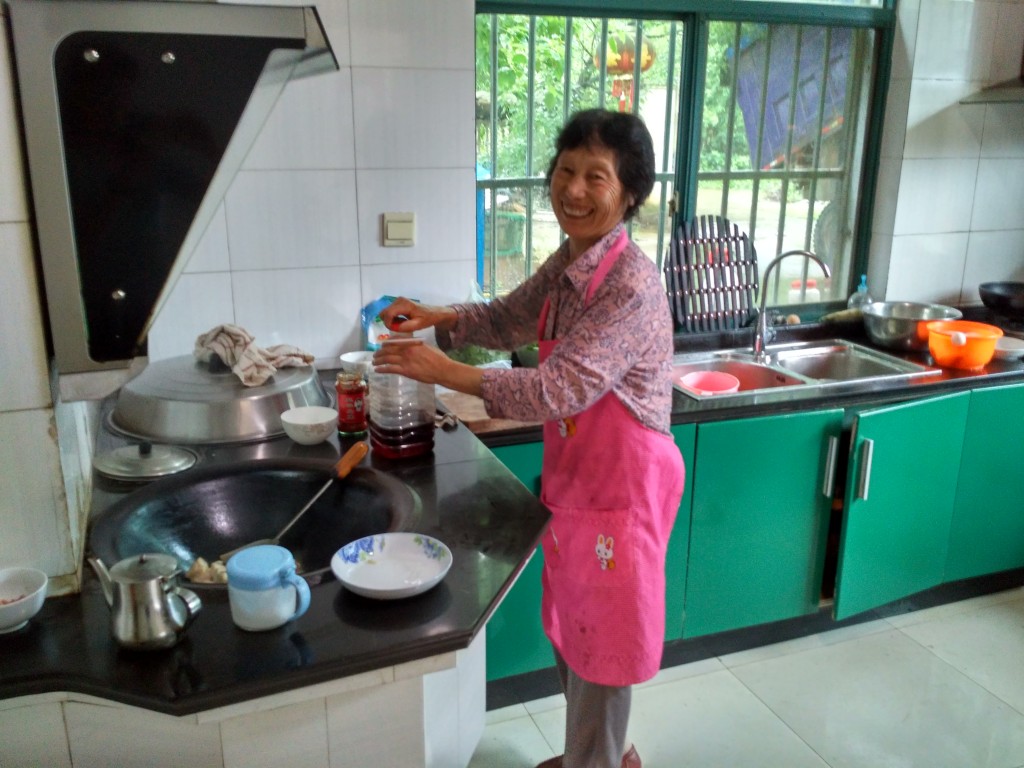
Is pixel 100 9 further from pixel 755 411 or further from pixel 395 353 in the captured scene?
pixel 755 411

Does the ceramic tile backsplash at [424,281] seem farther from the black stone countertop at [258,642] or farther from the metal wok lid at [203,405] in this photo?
the black stone countertop at [258,642]

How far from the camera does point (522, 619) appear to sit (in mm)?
1896

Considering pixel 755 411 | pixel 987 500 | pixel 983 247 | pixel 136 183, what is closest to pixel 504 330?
pixel 755 411

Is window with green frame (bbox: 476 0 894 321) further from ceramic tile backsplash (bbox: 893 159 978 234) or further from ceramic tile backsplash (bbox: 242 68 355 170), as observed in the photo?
ceramic tile backsplash (bbox: 242 68 355 170)

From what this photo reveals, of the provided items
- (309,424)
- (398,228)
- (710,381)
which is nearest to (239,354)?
(309,424)

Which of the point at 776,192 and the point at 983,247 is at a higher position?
the point at 776,192

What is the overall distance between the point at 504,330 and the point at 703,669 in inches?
43.5

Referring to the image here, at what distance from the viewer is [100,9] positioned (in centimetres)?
87

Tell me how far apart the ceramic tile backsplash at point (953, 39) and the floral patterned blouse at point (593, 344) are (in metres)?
1.65

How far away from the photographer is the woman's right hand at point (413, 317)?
151cm

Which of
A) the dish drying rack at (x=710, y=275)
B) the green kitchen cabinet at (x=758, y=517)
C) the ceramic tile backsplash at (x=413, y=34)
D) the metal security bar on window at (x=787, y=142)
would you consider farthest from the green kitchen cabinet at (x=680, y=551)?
the ceramic tile backsplash at (x=413, y=34)

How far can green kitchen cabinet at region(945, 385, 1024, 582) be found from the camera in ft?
7.30

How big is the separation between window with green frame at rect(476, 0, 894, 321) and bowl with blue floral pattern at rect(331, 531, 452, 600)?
1.29 m

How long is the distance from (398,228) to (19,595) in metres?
1.28
